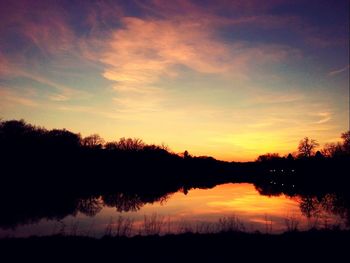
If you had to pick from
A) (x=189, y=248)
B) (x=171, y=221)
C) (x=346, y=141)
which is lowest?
(x=171, y=221)

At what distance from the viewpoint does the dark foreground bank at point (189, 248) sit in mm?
16422

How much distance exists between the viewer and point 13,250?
17.1 meters

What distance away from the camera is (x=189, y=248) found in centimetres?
1816

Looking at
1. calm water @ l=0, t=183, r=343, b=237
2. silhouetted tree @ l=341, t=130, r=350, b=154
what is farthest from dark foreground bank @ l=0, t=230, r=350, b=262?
silhouetted tree @ l=341, t=130, r=350, b=154

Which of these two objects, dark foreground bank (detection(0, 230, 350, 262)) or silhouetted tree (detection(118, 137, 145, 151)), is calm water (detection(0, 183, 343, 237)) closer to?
dark foreground bank (detection(0, 230, 350, 262))

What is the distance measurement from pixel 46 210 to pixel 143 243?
75.2ft

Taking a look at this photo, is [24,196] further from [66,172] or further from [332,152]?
[332,152]

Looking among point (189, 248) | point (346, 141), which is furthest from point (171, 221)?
point (346, 141)

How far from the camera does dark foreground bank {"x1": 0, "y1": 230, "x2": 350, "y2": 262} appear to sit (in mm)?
16422

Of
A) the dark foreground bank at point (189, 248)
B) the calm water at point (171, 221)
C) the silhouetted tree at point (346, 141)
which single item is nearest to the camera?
the dark foreground bank at point (189, 248)

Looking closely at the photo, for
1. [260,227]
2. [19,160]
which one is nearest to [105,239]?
[260,227]

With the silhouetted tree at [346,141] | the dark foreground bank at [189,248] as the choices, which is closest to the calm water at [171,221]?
the dark foreground bank at [189,248]

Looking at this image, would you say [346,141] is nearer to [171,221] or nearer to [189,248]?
[171,221]

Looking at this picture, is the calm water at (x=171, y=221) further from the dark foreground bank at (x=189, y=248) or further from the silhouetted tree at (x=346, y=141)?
the silhouetted tree at (x=346, y=141)
